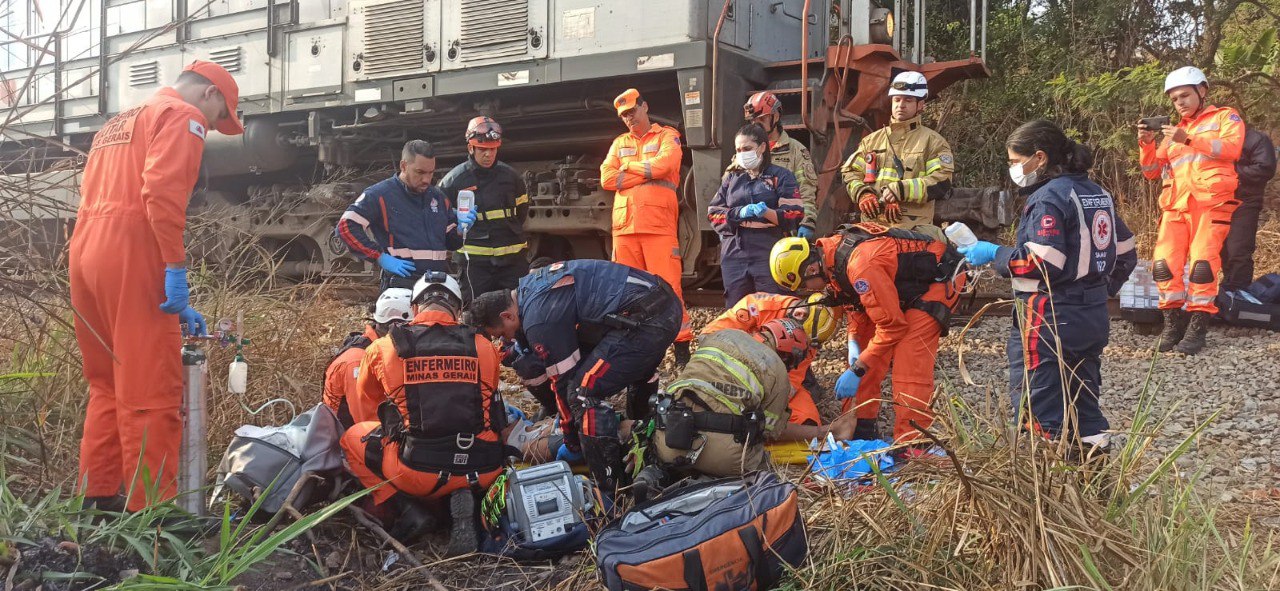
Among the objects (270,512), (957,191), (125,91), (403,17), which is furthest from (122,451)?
(125,91)

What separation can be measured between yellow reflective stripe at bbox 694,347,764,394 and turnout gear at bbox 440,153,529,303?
2448 millimetres

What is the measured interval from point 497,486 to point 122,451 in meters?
1.40

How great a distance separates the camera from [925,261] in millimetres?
4625

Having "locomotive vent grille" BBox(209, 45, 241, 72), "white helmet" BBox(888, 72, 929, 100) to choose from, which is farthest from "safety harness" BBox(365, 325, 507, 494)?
"locomotive vent grille" BBox(209, 45, 241, 72)

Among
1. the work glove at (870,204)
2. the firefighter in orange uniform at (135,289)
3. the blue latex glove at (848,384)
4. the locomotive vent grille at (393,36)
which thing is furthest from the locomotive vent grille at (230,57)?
the blue latex glove at (848,384)

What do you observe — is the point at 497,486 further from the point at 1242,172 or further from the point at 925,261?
the point at 1242,172

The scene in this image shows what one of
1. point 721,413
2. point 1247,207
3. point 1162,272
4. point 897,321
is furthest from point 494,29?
point 1247,207

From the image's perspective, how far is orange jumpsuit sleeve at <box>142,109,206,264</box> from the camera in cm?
342

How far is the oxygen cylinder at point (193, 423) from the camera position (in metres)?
3.51

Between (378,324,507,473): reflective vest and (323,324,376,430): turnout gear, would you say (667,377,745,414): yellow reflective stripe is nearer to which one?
(378,324,507,473): reflective vest

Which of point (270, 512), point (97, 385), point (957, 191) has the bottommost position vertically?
point (270, 512)

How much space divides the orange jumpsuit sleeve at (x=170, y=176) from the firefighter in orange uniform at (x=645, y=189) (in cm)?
335

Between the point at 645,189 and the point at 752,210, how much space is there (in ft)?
3.24

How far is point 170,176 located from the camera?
3459 millimetres
